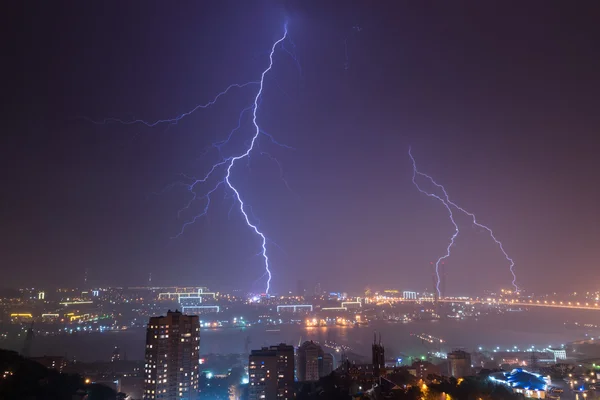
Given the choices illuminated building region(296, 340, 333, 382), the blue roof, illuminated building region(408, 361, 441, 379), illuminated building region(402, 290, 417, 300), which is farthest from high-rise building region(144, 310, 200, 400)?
illuminated building region(402, 290, 417, 300)

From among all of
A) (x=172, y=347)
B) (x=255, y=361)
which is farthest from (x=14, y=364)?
(x=255, y=361)

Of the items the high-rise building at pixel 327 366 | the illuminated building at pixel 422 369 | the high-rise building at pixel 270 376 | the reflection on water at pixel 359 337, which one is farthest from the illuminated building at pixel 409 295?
the high-rise building at pixel 270 376

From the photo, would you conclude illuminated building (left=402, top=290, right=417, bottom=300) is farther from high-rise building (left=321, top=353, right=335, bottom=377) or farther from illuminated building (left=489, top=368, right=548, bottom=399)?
illuminated building (left=489, top=368, right=548, bottom=399)

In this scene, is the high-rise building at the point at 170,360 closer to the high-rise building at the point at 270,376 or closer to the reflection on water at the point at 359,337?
the high-rise building at the point at 270,376

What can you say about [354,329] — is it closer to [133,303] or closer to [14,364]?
[133,303]

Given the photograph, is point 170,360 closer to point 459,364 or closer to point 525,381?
point 525,381

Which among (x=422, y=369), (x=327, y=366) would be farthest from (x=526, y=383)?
(x=327, y=366)
